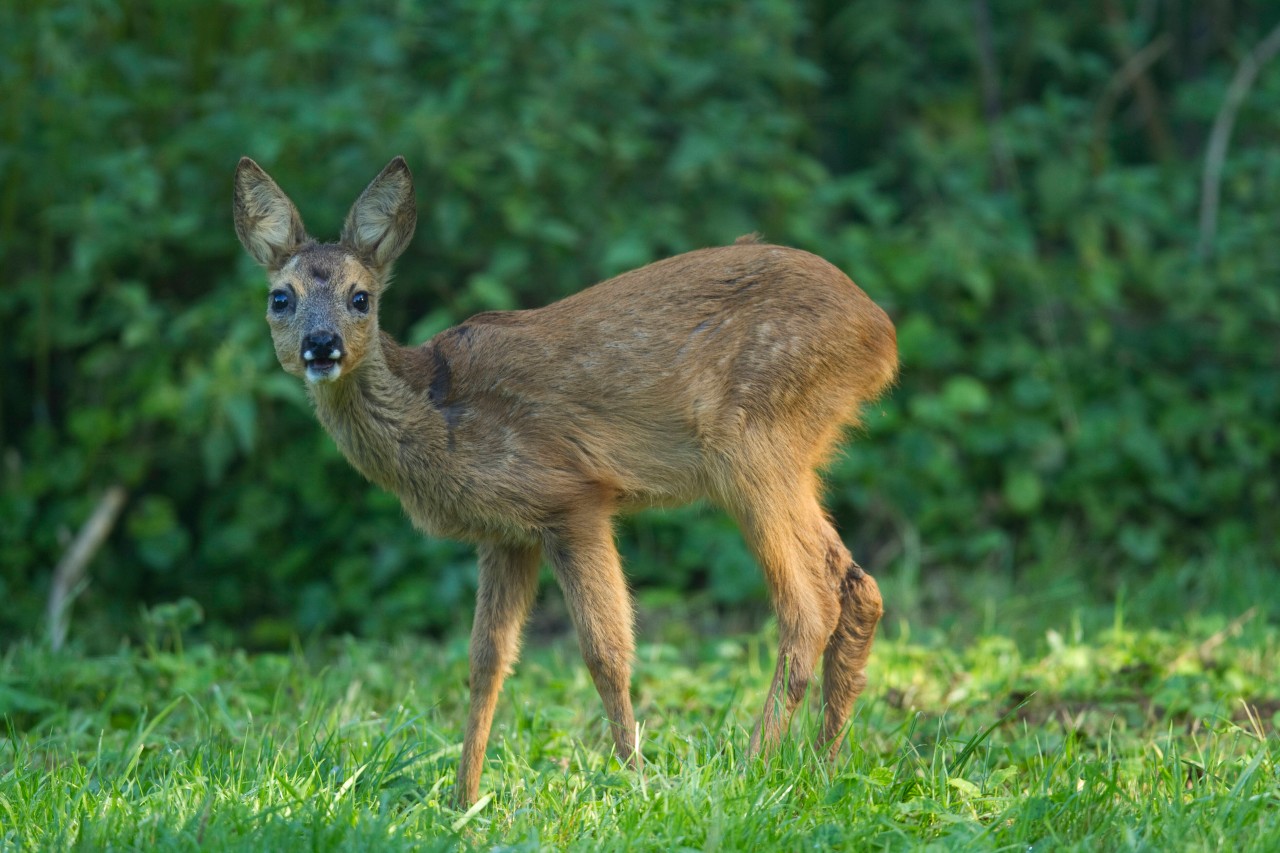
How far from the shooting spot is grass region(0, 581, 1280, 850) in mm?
3611

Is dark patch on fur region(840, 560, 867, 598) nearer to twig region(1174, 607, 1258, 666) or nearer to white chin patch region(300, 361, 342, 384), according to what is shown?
twig region(1174, 607, 1258, 666)

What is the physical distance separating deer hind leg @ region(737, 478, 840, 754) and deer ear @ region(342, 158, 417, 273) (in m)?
1.45

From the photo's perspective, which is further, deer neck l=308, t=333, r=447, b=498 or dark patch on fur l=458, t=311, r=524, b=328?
dark patch on fur l=458, t=311, r=524, b=328

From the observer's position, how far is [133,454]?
7535 millimetres

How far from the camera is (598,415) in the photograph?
4.79 meters

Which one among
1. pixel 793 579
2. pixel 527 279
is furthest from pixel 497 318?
pixel 527 279

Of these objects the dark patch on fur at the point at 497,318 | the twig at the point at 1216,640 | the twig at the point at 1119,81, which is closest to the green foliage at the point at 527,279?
the twig at the point at 1119,81

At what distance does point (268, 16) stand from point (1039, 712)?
5.17 metres

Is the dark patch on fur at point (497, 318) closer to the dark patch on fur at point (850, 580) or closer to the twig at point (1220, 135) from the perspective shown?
the dark patch on fur at point (850, 580)

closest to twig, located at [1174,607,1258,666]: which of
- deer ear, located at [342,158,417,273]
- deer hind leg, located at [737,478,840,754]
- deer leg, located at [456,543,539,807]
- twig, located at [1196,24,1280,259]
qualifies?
deer hind leg, located at [737,478,840,754]

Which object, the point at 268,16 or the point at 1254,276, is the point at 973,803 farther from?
the point at 268,16

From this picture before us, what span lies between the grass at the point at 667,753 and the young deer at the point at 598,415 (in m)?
0.37

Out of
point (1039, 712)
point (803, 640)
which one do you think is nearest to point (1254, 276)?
point (1039, 712)

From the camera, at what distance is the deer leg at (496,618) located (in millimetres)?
4621
